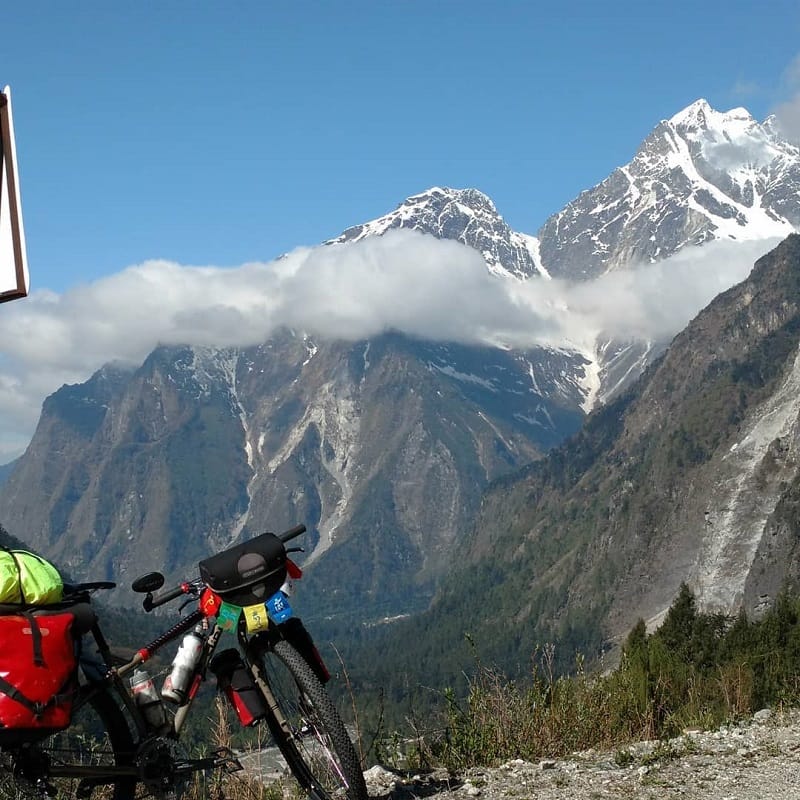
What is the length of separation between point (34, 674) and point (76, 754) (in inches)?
39.4

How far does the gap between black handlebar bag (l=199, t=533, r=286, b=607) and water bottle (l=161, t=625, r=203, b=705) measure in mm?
472

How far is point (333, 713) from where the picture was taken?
7340 mm

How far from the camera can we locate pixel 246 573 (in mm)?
7539

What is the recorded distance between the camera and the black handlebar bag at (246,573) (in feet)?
24.7

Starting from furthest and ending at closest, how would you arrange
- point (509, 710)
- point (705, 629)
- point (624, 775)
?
1. point (705, 629)
2. point (509, 710)
3. point (624, 775)

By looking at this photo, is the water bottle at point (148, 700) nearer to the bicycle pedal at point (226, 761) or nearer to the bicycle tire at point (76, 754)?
the bicycle tire at point (76, 754)

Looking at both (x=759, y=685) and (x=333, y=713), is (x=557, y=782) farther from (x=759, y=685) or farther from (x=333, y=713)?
(x=759, y=685)

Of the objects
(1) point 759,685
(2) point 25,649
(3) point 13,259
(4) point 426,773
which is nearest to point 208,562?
(2) point 25,649


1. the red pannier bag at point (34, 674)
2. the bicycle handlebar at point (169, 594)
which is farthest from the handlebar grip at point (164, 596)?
the red pannier bag at point (34, 674)

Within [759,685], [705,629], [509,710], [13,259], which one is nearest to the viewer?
[13,259]

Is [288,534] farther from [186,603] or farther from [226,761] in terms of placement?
[226,761]

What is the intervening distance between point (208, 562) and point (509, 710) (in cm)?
445

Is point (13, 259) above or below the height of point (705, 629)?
above

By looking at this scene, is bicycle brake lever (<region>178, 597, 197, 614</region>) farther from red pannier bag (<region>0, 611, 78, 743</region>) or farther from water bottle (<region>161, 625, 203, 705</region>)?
red pannier bag (<region>0, 611, 78, 743</region>)
